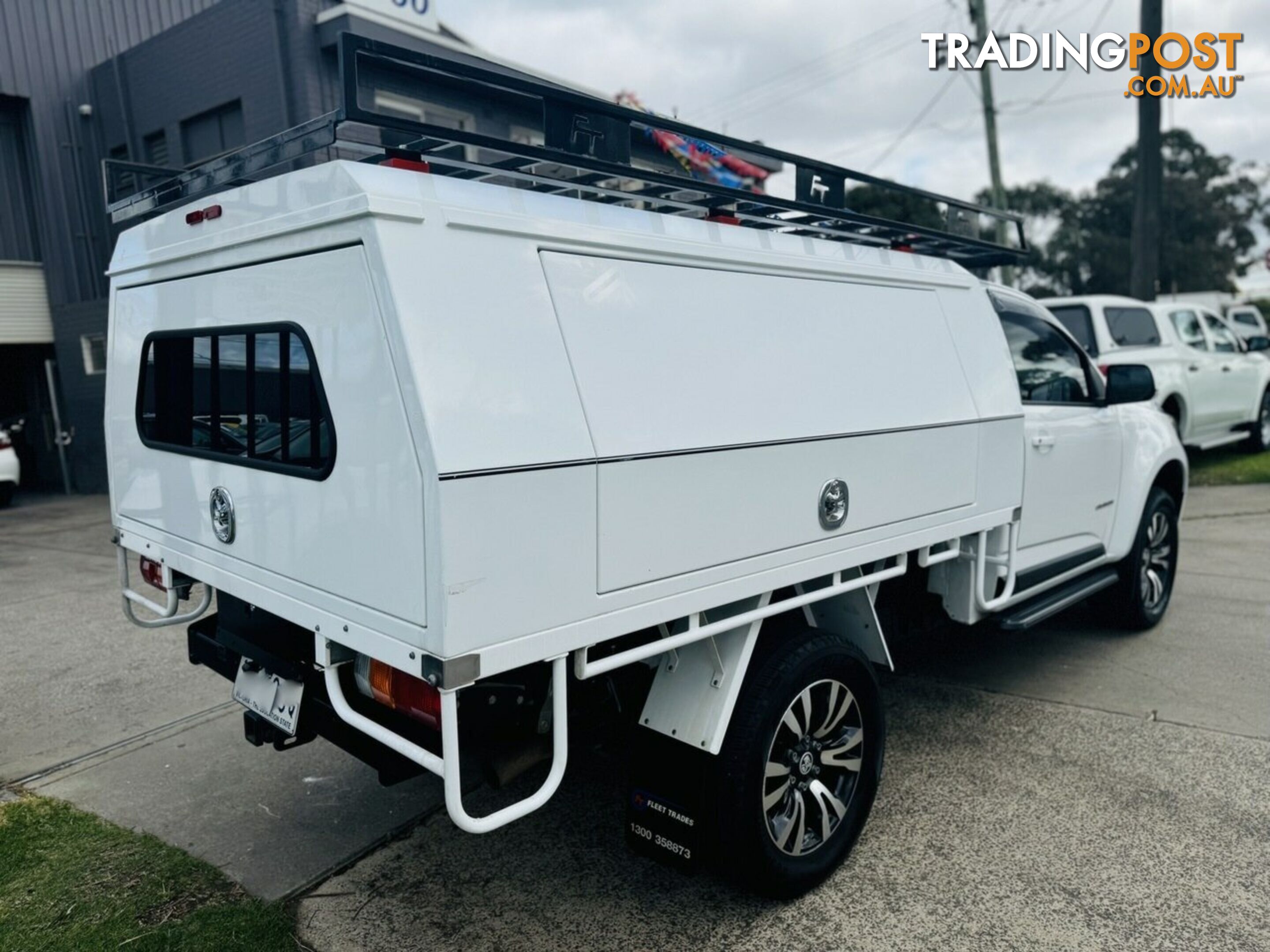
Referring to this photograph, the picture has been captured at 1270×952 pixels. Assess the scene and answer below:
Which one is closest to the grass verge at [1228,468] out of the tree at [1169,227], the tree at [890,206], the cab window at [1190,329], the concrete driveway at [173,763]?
the cab window at [1190,329]

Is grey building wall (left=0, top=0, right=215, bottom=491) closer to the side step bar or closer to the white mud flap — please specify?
the white mud flap

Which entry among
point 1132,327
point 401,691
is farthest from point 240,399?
point 1132,327

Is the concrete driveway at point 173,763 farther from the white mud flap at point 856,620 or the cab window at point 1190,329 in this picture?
the cab window at point 1190,329

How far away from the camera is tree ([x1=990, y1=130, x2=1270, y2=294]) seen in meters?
46.5

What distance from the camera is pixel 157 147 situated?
42.6 feet

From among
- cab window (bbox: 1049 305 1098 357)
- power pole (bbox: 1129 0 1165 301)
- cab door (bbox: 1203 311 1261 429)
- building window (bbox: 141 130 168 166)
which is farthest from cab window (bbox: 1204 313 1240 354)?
building window (bbox: 141 130 168 166)

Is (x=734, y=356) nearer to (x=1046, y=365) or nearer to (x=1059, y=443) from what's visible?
(x=1059, y=443)

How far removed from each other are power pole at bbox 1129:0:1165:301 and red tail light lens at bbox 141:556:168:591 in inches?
527

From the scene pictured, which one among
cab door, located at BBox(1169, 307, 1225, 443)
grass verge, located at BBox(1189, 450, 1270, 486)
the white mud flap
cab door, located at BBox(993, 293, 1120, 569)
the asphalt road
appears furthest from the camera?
grass verge, located at BBox(1189, 450, 1270, 486)

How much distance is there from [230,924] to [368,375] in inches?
72.7

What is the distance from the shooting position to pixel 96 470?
13.5 m

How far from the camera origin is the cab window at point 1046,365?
463 centimetres

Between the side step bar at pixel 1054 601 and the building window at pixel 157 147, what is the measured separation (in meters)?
12.5

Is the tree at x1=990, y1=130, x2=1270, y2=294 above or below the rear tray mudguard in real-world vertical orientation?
above
